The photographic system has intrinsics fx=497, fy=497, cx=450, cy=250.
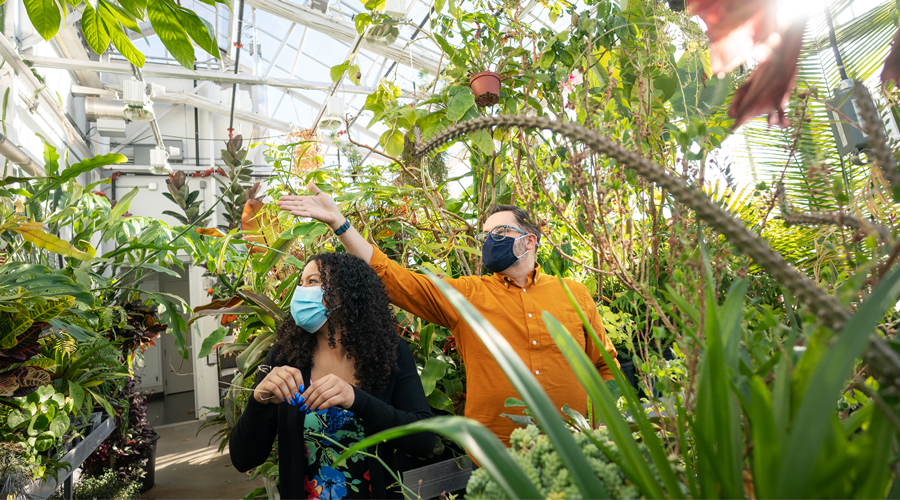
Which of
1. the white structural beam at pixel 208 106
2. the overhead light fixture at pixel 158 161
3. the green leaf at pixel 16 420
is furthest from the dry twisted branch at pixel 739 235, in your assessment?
the white structural beam at pixel 208 106

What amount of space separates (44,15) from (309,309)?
2.90 feet

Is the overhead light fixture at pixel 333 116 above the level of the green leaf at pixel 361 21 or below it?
above

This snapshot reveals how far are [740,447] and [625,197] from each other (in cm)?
66

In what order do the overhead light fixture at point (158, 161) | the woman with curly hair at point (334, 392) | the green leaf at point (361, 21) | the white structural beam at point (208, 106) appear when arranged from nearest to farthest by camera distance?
the woman with curly hair at point (334, 392), the green leaf at point (361, 21), the overhead light fixture at point (158, 161), the white structural beam at point (208, 106)

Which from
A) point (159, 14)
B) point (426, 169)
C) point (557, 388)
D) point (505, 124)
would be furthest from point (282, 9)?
point (505, 124)

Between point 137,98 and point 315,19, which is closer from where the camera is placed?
point 137,98

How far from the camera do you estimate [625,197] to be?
944 mm

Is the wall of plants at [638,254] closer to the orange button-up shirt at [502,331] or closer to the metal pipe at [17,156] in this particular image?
the orange button-up shirt at [502,331]

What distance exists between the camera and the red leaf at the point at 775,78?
0.30 metres

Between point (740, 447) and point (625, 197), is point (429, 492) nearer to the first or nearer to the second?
point (625, 197)

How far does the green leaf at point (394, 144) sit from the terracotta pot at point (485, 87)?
312 mm

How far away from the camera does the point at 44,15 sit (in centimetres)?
99

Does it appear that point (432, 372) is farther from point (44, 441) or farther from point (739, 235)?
point (739, 235)

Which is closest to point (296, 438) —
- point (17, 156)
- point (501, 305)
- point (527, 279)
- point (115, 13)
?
point (501, 305)
